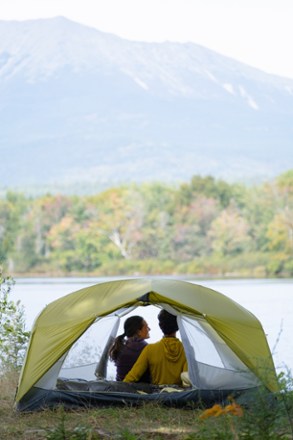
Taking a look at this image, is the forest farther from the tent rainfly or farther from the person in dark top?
the tent rainfly

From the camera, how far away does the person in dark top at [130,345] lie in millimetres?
7890

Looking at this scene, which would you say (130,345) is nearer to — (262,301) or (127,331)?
(127,331)

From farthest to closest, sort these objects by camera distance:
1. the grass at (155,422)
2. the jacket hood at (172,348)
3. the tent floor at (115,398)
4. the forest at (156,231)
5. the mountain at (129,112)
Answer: the mountain at (129,112) → the forest at (156,231) → the jacket hood at (172,348) → the tent floor at (115,398) → the grass at (155,422)

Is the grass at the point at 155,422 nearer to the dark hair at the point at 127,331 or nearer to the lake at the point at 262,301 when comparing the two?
the dark hair at the point at 127,331

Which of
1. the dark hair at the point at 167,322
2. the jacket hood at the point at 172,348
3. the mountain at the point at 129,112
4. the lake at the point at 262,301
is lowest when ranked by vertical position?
the lake at the point at 262,301

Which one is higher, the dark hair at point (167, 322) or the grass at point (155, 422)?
the dark hair at point (167, 322)

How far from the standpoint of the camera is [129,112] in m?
134

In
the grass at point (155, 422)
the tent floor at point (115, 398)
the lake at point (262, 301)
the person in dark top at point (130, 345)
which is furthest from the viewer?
the lake at point (262, 301)

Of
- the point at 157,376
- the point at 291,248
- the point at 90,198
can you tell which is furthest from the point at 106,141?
the point at 157,376

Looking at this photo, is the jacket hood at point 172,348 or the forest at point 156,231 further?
the forest at point 156,231

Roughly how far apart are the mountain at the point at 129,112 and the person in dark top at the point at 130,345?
99332mm

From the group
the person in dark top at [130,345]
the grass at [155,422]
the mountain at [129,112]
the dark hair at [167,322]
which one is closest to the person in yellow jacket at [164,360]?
the dark hair at [167,322]

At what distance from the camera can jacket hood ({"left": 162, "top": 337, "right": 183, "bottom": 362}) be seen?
7629 millimetres

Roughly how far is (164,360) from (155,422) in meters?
1.01
